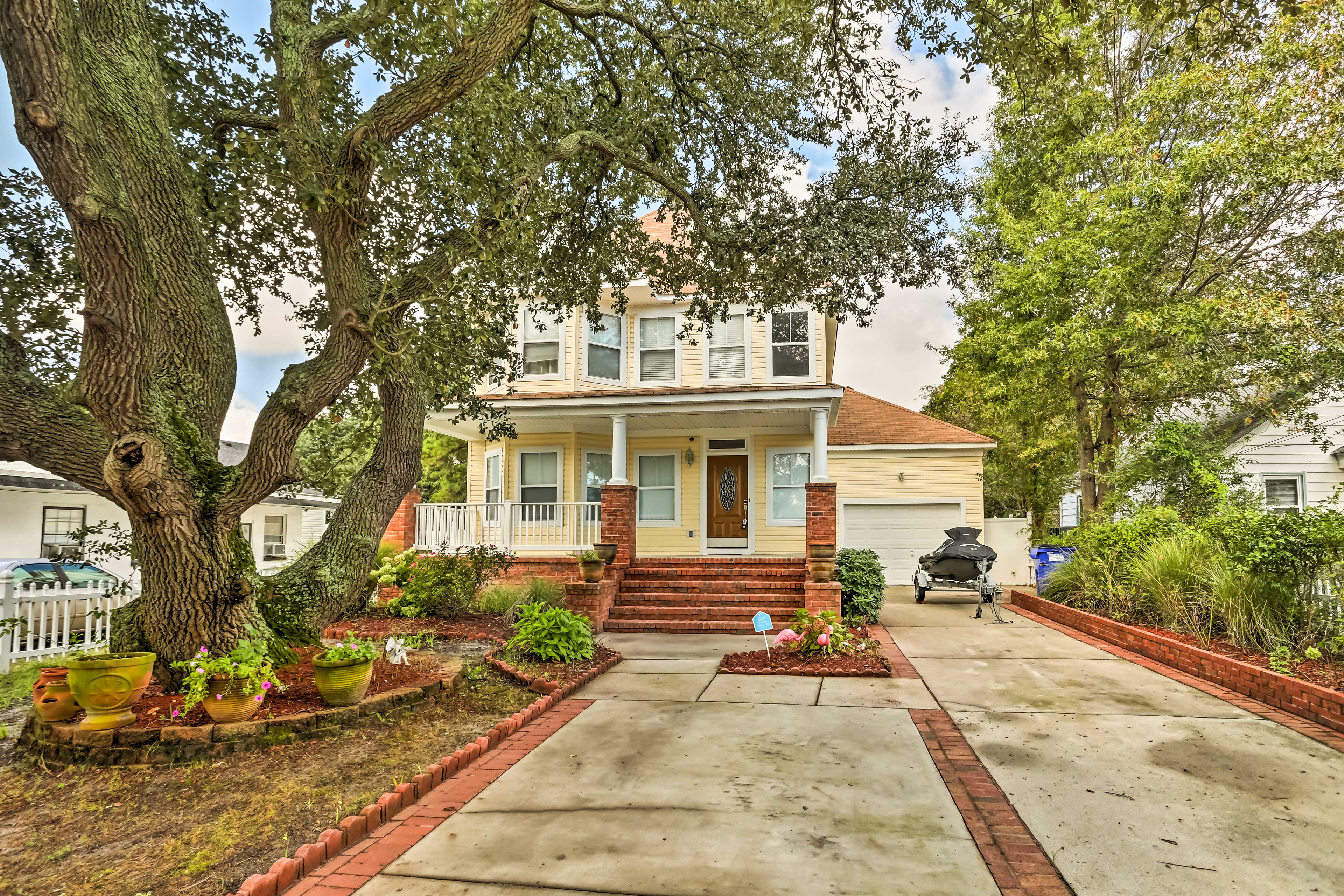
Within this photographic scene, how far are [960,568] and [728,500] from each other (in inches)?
175

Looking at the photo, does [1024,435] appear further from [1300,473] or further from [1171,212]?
[1171,212]

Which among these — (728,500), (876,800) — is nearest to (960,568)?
(728,500)

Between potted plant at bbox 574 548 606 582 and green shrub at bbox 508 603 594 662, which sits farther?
potted plant at bbox 574 548 606 582

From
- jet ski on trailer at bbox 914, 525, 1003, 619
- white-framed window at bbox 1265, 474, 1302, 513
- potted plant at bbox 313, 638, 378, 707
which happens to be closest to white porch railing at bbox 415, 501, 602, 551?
jet ski on trailer at bbox 914, 525, 1003, 619

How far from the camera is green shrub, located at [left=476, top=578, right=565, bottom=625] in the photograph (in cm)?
962

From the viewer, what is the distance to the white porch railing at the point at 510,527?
40.8 ft

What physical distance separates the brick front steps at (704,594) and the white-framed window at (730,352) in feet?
12.5

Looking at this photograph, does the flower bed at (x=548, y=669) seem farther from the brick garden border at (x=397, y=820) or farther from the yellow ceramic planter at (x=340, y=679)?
the yellow ceramic planter at (x=340, y=679)

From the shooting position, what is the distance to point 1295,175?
10.7 meters

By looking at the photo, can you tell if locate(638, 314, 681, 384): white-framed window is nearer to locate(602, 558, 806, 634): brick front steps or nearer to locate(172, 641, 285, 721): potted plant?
locate(602, 558, 806, 634): brick front steps

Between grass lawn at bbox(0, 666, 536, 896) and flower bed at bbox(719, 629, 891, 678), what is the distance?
3.26 m

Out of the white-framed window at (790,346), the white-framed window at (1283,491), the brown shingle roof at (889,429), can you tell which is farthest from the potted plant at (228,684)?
the white-framed window at (1283,491)

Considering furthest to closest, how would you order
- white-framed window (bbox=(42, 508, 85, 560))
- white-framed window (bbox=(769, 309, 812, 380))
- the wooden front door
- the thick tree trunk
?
white-framed window (bbox=(42, 508, 85, 560)) → the wooden front door → white-framed window (bbox=(769, 309, 812, 380)) → the thick tree trunk

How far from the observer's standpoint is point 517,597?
9820 millimetres
